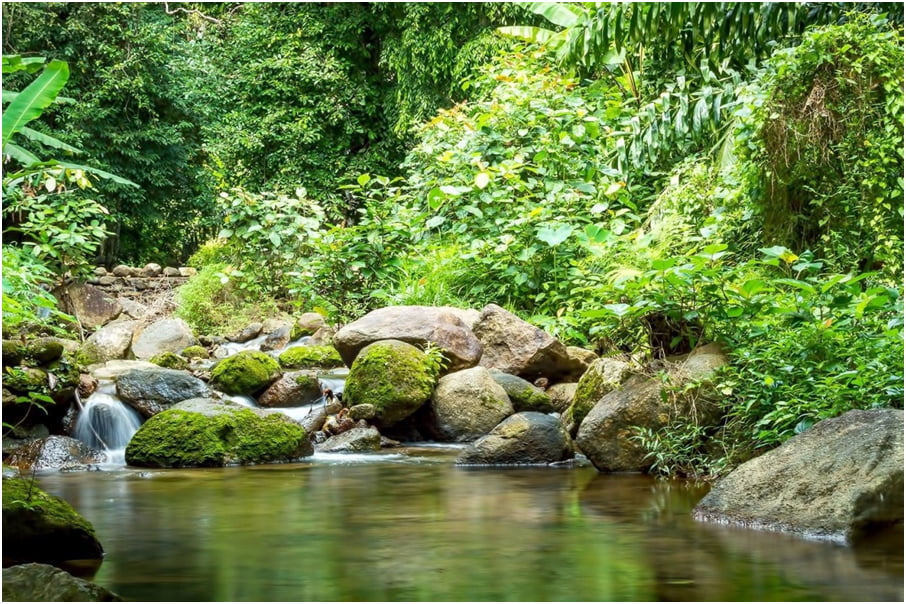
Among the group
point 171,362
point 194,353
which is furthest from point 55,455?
point 194,353

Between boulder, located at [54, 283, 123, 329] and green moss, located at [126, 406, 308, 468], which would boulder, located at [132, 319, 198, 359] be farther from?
green moss, located at [126, 406, 308, 468]

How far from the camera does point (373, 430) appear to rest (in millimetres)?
9734

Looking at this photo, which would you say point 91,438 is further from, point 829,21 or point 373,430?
point 829,21

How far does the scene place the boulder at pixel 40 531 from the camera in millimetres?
4805

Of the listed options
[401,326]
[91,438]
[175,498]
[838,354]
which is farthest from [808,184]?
[91,438]

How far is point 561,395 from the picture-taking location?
10.5 m

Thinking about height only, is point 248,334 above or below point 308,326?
below

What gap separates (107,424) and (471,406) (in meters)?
3.61

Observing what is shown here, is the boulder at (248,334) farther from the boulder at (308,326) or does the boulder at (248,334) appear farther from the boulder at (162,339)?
the boulder at (308,326)

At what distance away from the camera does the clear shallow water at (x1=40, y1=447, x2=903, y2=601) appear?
14.5ft

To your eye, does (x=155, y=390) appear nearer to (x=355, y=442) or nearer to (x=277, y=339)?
(x=355, y=442)

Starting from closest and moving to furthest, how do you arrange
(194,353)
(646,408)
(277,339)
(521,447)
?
A: (646,408), (521,447), (194,353), (277,339)

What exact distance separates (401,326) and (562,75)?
7.20m

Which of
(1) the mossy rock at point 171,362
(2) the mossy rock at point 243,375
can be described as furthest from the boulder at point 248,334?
(2) the mossy rock at point 243,375
